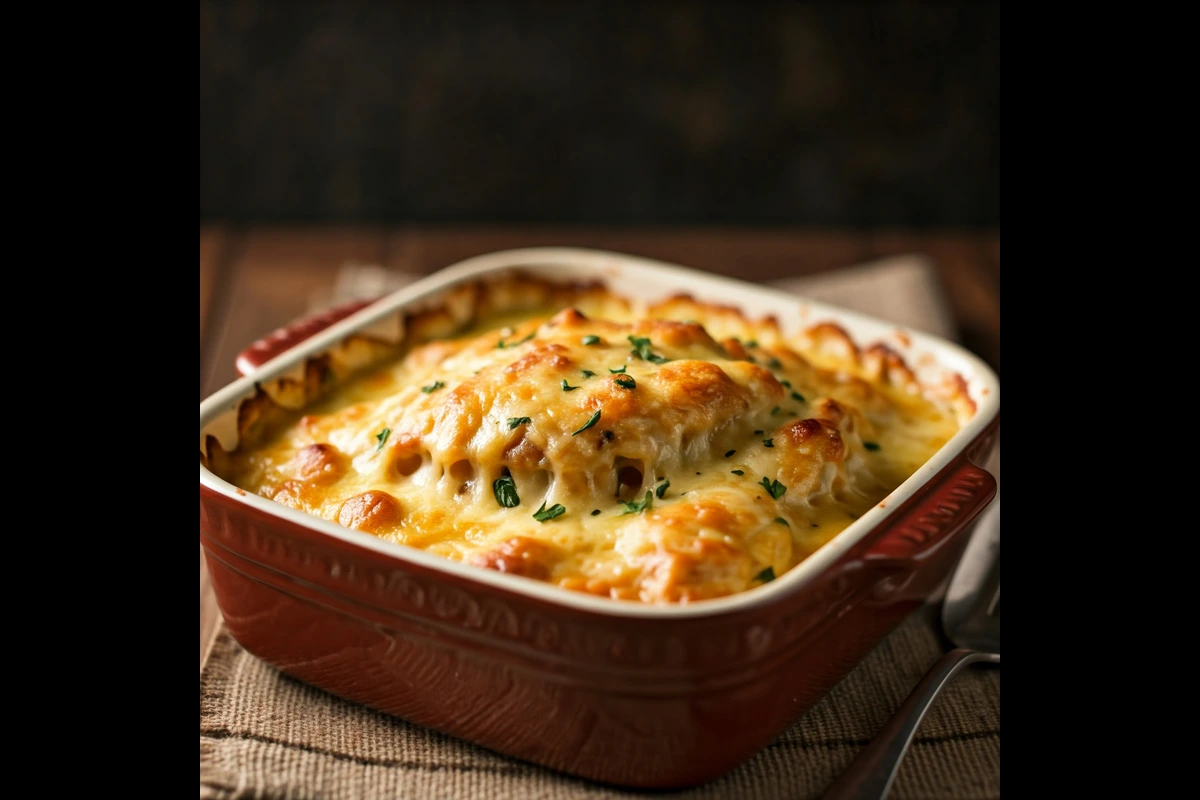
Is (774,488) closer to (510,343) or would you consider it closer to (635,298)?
(510,343)

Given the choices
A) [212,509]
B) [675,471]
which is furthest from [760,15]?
[212,509]

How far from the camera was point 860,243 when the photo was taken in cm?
483

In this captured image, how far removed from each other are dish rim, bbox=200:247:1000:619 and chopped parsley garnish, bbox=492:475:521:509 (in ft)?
0.85

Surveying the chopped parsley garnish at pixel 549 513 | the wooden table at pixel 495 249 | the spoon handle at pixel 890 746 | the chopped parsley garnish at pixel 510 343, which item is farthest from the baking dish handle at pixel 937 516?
the wooden table at pixel 495 249

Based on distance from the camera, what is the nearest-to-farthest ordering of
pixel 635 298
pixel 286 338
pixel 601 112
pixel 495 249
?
pixel 286 338, pixel 635 298, pixel 495 249, pixel 601 112

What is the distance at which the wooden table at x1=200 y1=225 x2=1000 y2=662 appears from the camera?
414cm

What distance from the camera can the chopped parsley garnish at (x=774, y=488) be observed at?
2.19 meters

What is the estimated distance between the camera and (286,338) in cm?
283

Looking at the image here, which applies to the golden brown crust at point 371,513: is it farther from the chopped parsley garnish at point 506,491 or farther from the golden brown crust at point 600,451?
the chopped parsley garnish at point 506,491

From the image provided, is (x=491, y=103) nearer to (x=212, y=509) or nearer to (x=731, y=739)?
(x=212, y=509)

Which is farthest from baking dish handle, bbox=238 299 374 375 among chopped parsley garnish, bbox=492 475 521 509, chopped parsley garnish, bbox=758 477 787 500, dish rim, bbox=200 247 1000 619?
chopped parsley garnish, bbox=758 477 787 500

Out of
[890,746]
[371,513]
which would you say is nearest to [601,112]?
[371,513]

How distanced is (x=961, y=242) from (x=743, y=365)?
102 inches

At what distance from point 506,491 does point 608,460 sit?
0.60 ft
